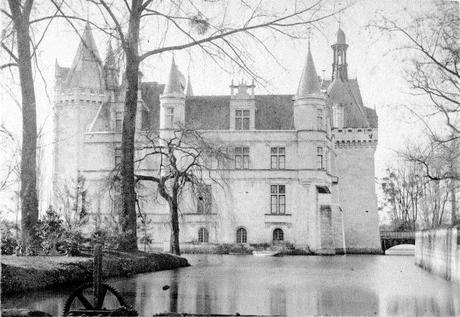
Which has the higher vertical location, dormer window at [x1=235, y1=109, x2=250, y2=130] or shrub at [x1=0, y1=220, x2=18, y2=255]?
→ dormer window at [x1=235, y1=109, x2=250, y2=130]

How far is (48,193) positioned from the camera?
14461mm

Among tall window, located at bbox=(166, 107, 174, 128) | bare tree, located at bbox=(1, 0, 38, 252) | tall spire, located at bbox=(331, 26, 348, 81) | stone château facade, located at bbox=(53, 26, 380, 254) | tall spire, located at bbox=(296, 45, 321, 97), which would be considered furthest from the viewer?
tall spire, located at bbox=(331, 26, 348, 81)

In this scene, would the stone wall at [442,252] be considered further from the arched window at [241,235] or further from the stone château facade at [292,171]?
the arched window at [241,235]

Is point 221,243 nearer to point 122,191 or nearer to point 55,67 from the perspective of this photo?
point 122,191

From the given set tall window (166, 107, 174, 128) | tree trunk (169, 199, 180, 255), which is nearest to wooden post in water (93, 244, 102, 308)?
tree trunk (169, 199, 180, 255)

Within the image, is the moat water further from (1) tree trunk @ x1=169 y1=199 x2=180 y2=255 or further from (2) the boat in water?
(2) the boat in water

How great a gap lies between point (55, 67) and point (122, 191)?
119 inches

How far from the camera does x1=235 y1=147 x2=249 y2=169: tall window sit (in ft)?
117

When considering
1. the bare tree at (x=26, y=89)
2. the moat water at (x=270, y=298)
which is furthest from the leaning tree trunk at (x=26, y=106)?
the moat water at (x=270, y=298)

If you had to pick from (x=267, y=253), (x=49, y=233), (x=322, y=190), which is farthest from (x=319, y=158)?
(x=49, y=233)

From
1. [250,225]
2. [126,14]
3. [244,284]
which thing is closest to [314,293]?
[244,284]

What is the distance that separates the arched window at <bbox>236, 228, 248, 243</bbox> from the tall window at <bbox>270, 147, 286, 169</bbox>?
416cm

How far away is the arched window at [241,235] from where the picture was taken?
35.3 meters

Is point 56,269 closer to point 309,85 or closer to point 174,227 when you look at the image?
point 174,227
